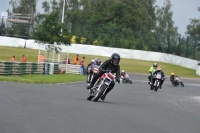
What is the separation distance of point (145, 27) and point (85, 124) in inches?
3337

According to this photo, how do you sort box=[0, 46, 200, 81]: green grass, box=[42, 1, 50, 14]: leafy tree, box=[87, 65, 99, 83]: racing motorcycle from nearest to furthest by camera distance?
1. box=[87, 65, 99, 83]: racing motorcycle
2. box=[0, 46, 200, 81]: green grass
3. box=[42, 1, 50, 14]: leafy tree

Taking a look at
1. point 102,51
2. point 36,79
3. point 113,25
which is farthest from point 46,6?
point 36,79

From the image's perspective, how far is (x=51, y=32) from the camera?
43281mm

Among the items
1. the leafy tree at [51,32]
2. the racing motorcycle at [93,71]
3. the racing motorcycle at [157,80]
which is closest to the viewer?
the racing motorcycle at [93,71]

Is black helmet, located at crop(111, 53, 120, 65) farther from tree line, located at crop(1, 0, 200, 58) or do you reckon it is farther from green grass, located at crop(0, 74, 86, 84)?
tree line, located at crop(1, 0, 200, 58)

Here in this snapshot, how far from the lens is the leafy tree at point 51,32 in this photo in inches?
1693

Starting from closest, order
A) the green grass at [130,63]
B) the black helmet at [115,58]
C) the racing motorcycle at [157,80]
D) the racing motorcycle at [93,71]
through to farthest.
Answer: the black helmet at [115,58]
the racing motorcycle at [93,71]
the racing motorcycle at [157,80]
the green grass at [130,63]

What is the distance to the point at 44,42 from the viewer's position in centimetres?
4334

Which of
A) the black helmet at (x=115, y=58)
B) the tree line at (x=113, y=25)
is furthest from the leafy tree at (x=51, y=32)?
the black helmet at (x=115, y=58)

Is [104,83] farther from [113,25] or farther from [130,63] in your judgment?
[113,25]

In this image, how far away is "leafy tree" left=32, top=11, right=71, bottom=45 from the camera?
43.0m

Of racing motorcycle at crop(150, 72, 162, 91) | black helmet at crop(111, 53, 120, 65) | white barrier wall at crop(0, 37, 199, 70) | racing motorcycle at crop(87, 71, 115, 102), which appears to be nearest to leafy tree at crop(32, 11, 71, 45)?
racing motorcycle at crop(150, 72, 162, 91)

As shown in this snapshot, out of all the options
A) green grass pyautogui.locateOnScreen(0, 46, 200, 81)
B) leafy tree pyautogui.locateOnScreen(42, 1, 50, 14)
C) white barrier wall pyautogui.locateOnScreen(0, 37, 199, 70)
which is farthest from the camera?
leafy tree pyautogui.locateOnScreen(42, 1, 50, 14)

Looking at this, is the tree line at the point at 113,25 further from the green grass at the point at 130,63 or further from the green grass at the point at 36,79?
the green grass at the point at 36,79
